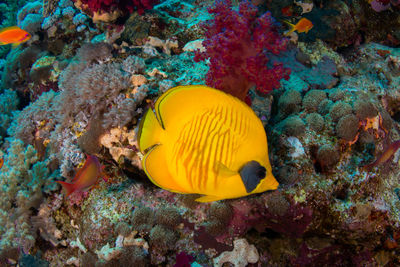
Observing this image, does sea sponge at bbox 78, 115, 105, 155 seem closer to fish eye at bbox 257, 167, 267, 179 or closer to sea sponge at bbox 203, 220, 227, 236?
sea sponge at bbox 203, 220, 227, 236

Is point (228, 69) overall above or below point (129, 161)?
above

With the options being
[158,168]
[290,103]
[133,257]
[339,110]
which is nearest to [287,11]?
[290,103]

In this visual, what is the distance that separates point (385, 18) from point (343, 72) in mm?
2456

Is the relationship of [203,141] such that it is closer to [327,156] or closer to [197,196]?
[197,196]

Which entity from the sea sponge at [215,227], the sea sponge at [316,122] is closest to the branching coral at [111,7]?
the sea sponge at [316,122]

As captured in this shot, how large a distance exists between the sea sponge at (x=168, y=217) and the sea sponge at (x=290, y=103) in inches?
77.9

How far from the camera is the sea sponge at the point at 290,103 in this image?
A: 11.1 ft

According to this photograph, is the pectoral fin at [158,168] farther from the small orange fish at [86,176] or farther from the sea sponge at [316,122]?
the sea sponge at [316,122]

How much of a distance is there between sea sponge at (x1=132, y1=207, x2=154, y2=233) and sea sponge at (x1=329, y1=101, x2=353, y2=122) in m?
2.46

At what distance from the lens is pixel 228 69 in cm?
280

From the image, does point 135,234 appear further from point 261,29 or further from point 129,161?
point 261,29

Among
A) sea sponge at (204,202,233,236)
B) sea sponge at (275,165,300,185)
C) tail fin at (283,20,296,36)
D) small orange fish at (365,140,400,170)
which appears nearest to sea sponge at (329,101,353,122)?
small orange fish at (365,140,400,170)

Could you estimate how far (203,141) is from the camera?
4.35 ft

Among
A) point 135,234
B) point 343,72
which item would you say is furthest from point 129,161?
point 343,72
